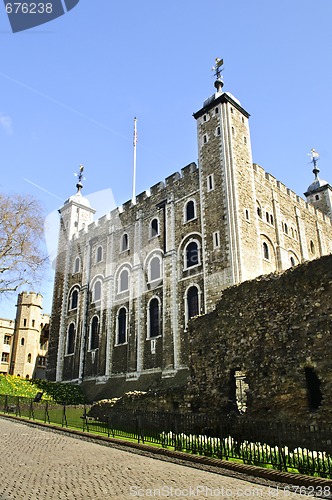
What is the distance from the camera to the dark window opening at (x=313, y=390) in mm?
11219

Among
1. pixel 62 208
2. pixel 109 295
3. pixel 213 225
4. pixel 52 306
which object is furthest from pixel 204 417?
pixel 62 208

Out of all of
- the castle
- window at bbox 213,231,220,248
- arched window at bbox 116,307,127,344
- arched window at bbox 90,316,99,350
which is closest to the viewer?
window at bbox 213,231,220,248

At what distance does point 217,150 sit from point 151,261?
8.81 meters

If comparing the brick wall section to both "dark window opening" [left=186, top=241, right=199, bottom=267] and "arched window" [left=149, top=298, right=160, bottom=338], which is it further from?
"arched window" [left=149, top=298, right=160, bottom=338]

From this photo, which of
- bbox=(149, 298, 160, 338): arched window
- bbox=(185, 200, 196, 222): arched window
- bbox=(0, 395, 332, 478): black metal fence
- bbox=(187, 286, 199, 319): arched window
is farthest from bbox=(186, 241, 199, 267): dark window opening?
bbox=(0, 395, 332, 478): black metal fence

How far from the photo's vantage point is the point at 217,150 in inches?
1017

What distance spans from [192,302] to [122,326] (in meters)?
7.82

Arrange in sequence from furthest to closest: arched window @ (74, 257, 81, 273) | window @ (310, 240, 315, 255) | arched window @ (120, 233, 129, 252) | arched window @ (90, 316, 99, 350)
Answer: arched window @ (74, 257, 81, 273) < arched window @ (90, 316, 99, 350) < arched window @ (120, 233, 129, 252) < window @ (310, 240, 315, 255)

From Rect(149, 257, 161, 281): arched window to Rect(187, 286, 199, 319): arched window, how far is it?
3.56 meters

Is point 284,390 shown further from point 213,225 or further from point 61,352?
point 61,352

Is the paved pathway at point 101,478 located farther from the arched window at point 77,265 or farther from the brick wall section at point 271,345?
the arched window at point 77,265

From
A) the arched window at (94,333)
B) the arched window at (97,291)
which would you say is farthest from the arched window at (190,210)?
the arched window at (94,333)

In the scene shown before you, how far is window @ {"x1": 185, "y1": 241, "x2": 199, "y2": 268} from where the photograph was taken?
2563 cm

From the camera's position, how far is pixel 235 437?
35.9 ft
